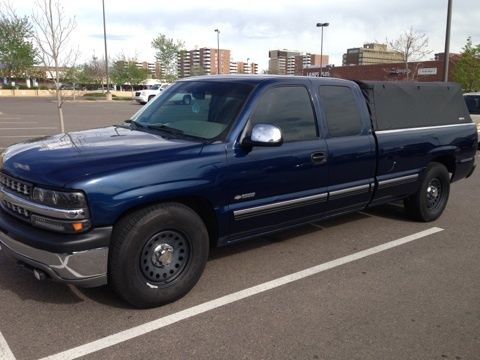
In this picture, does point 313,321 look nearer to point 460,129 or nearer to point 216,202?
point 216,202

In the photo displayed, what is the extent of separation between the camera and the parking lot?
10.2ft

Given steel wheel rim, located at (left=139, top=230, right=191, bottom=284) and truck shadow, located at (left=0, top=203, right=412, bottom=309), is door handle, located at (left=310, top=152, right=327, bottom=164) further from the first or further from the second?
steel wheel rim, located at (left=139, top=230, right=191, bottom=284)

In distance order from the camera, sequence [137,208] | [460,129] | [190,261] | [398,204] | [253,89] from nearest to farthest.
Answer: [137,208]
[190,261]
[253,89]
[460,129]
[398,204]

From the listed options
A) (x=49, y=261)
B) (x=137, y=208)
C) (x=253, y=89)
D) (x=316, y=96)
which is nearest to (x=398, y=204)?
(x=316, y=96)

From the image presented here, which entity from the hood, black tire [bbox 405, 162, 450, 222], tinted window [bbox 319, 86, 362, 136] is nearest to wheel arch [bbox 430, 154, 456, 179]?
black tire [bbox 405, 162, 450, 222]

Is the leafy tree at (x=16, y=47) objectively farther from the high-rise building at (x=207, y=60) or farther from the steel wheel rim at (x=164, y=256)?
the steel wheel rim at (x=164, y=256)

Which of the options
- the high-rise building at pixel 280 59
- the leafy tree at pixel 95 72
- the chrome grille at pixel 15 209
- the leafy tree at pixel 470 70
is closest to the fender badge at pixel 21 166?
the chrome grille at pixel 15 209

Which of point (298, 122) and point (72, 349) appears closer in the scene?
point (72, 349)

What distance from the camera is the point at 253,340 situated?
3184mm

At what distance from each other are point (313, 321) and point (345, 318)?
26 centimetres

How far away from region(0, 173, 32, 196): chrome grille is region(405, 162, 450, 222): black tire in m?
4.47

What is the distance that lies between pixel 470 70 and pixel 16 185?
30.7 m

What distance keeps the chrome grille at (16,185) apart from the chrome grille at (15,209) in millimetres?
114

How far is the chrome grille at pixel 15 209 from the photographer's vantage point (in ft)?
11.0
